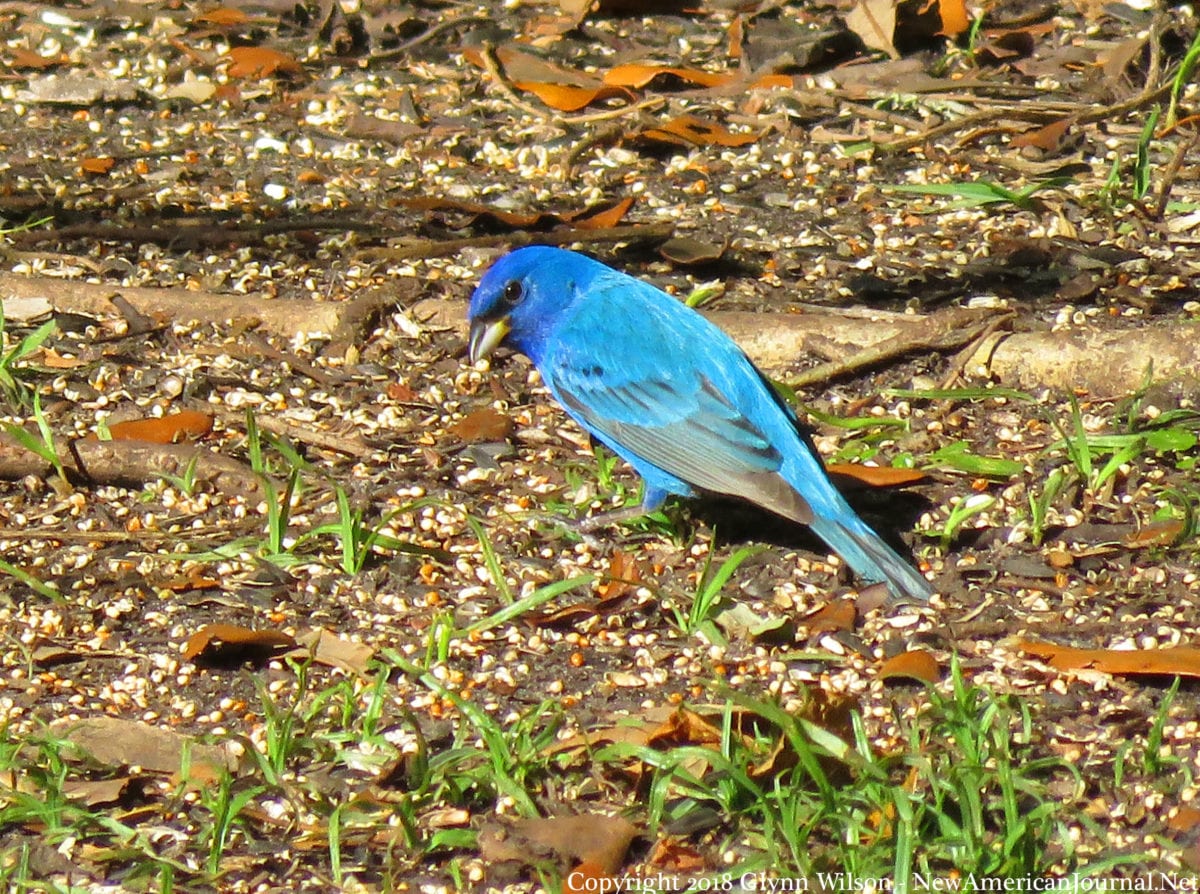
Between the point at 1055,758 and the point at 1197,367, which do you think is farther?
the point at 1197,367

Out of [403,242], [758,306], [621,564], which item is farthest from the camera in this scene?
[403,242]

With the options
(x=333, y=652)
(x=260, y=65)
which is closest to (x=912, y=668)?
(x=333, y=652)

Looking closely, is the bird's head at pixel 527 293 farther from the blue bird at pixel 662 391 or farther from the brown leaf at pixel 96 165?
the brown leaf at pixel 96 165

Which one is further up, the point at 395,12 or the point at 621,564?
the point at 395,12

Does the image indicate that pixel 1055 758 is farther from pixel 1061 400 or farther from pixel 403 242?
pixel 403 242

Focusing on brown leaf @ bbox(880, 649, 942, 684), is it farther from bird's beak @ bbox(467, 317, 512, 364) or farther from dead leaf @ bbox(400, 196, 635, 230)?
dead leaf @ bbox(400, 196, 635, 230)

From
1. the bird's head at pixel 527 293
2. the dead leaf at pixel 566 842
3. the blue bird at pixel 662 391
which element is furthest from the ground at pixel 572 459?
the bird's head at pixel 527 293

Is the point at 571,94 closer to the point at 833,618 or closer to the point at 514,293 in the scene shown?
the point at 514,293

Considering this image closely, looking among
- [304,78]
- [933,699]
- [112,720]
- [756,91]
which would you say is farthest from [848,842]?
[304,78]
